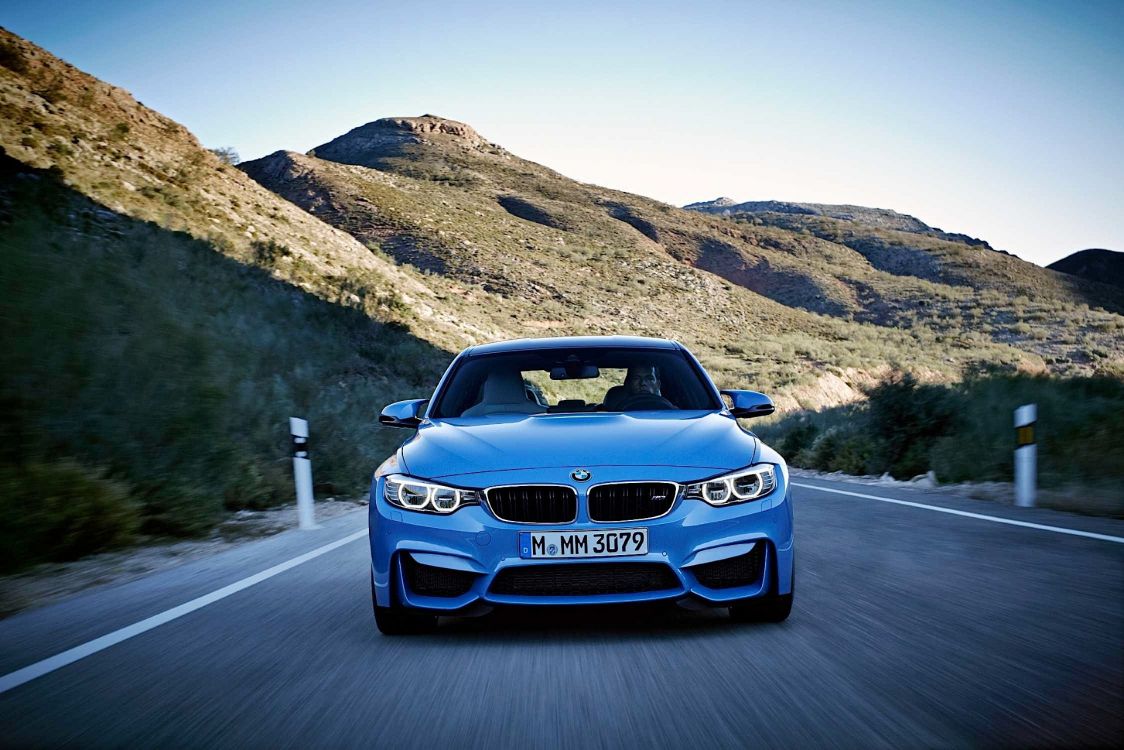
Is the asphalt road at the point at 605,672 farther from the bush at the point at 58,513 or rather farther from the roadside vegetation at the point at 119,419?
the roadside vegetation at the point at 119,419

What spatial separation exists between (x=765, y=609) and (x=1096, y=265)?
17360cm

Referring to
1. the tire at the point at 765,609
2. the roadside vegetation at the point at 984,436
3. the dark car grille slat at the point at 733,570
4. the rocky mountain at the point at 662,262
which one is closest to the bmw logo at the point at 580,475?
the dark car grille slat at the point at 733,570

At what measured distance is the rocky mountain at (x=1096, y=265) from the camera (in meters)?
149

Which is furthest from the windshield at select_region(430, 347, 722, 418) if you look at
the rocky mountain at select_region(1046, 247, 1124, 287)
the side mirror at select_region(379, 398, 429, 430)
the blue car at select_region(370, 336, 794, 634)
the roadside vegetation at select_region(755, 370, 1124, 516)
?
the rocky mountain at select_region(1046, 247, 1124, 287)

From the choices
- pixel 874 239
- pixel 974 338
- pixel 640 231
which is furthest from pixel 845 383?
pixel 874 239

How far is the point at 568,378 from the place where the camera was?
6.41 m

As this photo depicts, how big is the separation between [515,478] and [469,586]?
20.9 inches

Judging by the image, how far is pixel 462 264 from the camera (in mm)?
59406

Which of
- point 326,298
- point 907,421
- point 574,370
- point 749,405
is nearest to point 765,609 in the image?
point 749,405

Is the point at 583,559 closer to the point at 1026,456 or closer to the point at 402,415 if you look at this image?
the point at 402,415

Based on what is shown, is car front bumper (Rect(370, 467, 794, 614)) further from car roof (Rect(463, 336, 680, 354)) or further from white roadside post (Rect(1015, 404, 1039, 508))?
white roadside post (Rect(1015, 404, 1039, 508))

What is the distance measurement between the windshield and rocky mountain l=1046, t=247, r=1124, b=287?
15936 cm

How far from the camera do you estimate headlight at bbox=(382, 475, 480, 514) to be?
4508 mm

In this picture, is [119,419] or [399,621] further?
[119,419]
